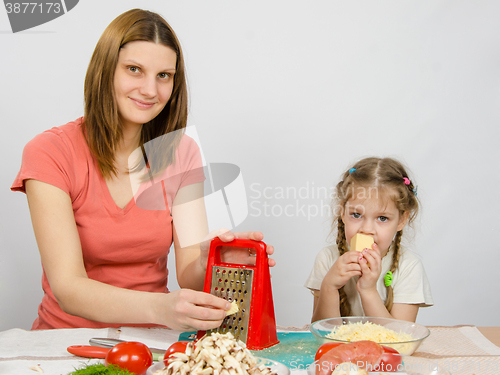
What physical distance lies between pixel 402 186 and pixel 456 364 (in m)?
0.89

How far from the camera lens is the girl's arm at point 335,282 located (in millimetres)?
1625

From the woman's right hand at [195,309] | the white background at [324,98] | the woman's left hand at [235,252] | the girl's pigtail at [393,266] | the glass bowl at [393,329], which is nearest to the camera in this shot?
the glass bowl at [393,329]

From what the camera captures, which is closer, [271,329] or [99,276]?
[271,329]

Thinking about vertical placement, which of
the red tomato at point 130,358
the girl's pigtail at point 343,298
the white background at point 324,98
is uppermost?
the white background at point 324,98

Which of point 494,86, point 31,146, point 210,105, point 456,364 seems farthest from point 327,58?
point 456,364

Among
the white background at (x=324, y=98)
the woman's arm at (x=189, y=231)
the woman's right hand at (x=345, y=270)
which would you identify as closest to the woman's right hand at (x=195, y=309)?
the woman's arm at (x=189, y=231)

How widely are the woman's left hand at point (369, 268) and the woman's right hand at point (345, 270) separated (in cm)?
2

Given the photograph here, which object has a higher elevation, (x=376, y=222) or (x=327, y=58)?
(x=327, y=58)

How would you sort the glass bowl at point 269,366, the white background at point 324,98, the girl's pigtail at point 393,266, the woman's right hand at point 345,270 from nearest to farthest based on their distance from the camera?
the glass bowl at point 269,366, the woman's right hand at point 345,270, the girl's pigtail at point 393,266, the white background at point 324,98

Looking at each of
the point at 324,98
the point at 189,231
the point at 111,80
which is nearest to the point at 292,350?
the point at 189,231

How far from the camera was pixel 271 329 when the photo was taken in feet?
4.03

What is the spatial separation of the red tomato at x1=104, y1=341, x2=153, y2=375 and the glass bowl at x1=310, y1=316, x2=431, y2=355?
0.40 metres

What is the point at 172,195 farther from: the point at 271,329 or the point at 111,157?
the point at 271,329

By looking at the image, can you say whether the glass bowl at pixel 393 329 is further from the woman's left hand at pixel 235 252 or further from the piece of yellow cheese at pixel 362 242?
the piece of yellow cheese at pixel 362 242
